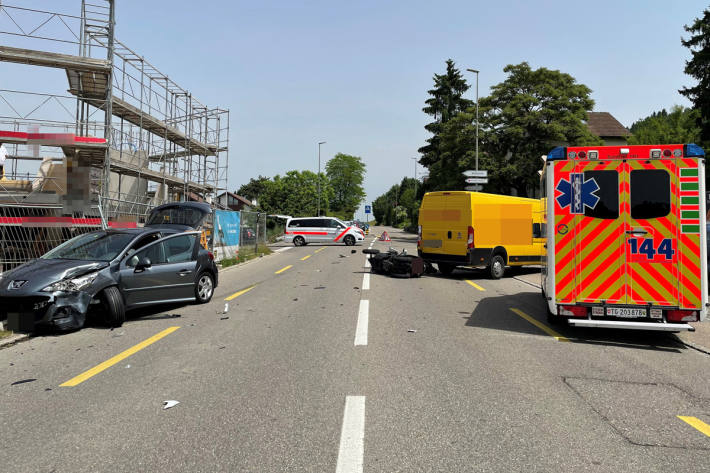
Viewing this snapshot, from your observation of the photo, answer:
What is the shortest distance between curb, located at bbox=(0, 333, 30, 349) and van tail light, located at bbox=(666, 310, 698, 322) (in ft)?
29.1

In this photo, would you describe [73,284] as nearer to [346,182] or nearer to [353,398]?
[353,398]

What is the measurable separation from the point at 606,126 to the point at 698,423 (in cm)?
6081

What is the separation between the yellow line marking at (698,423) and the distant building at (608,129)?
55.6 meters

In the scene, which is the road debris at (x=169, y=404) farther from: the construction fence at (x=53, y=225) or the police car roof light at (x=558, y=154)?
the construction fence at (x=53, y=225)

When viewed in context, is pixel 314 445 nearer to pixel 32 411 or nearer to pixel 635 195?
pixel 32 411

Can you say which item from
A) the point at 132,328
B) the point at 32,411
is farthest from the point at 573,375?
the point at 132,328

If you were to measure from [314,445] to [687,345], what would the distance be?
6.06m

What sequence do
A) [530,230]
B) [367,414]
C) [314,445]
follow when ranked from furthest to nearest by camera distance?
[530,230]
[367,414]
[314,445]

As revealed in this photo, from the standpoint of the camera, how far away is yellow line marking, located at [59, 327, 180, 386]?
4801 mm

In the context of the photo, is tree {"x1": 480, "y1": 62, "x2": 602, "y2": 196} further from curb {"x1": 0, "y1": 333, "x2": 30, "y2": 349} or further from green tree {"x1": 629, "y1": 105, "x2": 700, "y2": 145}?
curb {"x1": 0, "y1": 333, "x2": 30, "y2": 349}

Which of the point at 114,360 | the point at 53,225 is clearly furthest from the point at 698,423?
the point at 53,225

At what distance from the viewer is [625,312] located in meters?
6.72

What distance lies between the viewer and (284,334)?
680 centimetres

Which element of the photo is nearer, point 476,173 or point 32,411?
point 32,411
